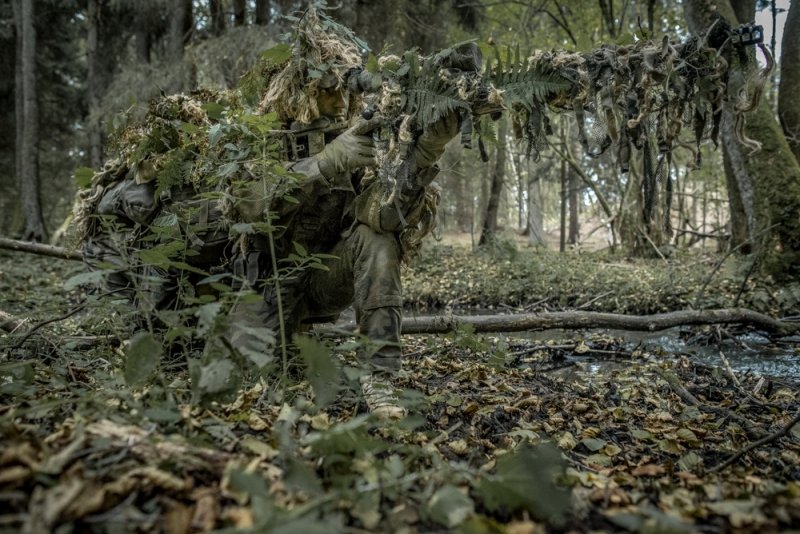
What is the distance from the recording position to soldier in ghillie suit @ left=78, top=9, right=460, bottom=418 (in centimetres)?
244

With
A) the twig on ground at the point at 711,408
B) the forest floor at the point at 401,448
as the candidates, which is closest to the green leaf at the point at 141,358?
the forest floor at the point at 401,448

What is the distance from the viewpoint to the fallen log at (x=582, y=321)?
12.4 ft

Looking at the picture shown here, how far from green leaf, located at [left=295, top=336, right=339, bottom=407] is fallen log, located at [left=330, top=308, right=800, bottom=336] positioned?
7.59 ft

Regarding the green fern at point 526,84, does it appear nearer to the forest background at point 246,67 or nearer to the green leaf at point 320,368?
the green leaf at point 320,368

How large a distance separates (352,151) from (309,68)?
0.64 metres

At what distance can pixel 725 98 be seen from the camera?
7.11 ft

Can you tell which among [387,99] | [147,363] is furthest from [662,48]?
[147,363]

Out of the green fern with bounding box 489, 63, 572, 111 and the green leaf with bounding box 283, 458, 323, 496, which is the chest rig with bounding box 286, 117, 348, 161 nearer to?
the green fern with bounding box 489, 63, 572, 111

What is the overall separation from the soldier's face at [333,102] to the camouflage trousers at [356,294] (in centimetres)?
67

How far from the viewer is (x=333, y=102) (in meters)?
2.84

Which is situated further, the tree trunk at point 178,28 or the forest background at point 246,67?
the tree trunk at point 178,28

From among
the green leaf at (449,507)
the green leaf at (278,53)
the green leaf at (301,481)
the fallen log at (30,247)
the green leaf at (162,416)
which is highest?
the green leaf at (278,53)

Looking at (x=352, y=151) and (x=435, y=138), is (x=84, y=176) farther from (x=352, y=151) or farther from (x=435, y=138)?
(x=435, y=138)

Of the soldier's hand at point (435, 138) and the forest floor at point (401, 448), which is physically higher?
the soldier's hand at point (435, 138)
